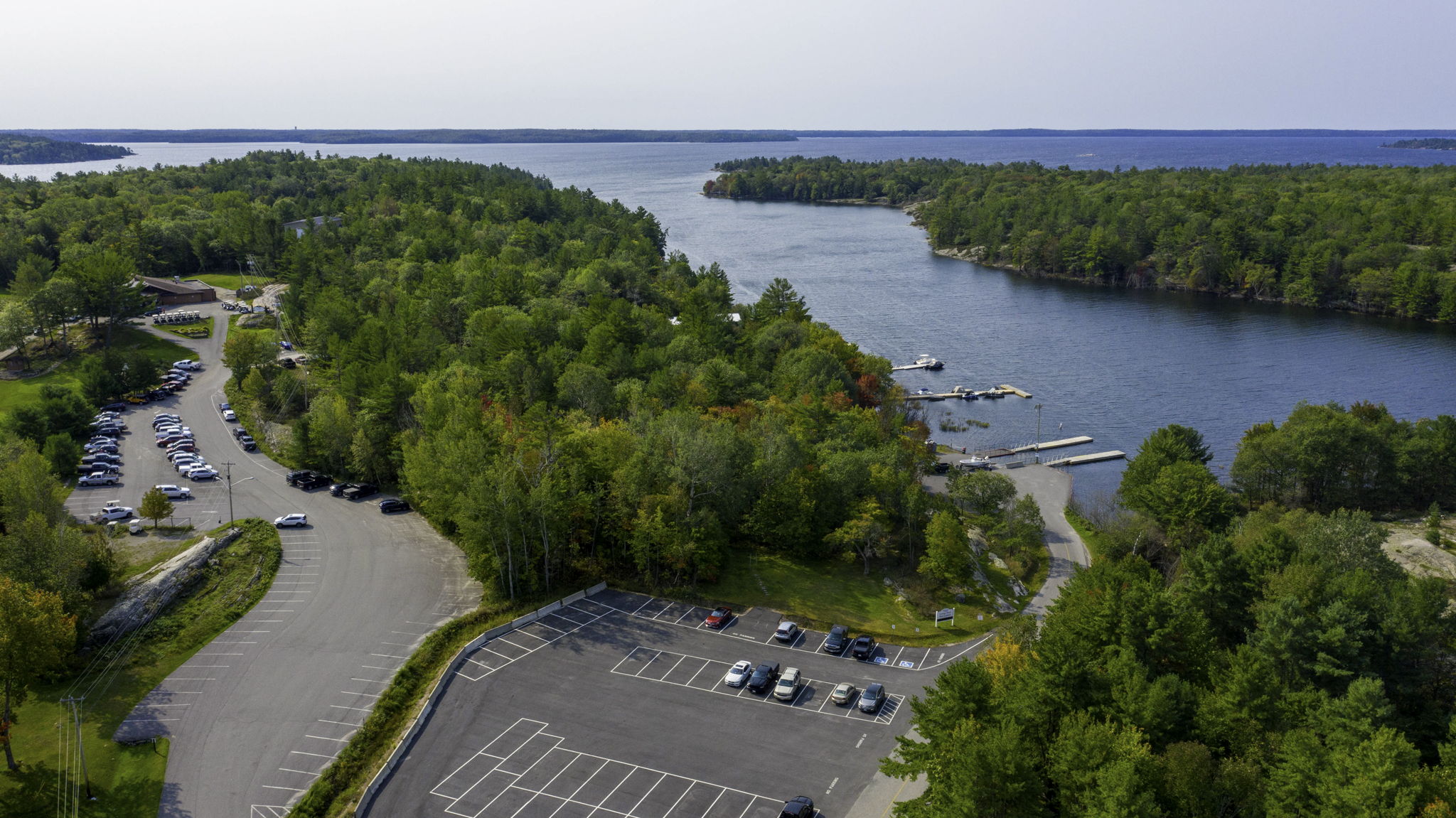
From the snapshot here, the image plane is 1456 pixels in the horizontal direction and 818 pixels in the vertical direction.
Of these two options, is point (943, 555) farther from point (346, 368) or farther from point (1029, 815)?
point (346, 368)

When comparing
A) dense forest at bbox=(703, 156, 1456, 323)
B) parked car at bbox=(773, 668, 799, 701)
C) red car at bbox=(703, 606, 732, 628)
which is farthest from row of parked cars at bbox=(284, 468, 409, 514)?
dense forest at bbox=(703, 156, 1456, 323)

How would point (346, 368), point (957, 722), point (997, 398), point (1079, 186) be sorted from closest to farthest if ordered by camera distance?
point (957, 722) < point (346, 368) < point (997, 398) < point (1079, 186)

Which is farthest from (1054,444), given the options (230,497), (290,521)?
(230,497)

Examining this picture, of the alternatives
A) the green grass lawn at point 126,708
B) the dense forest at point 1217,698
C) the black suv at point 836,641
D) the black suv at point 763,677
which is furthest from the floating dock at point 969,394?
the green grass lawn at point 126,708

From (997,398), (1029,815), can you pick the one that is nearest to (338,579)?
(1029,815)

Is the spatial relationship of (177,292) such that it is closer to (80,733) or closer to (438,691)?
(80,733)

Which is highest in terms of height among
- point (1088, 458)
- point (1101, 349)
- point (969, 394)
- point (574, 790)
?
point (1101, 349)
